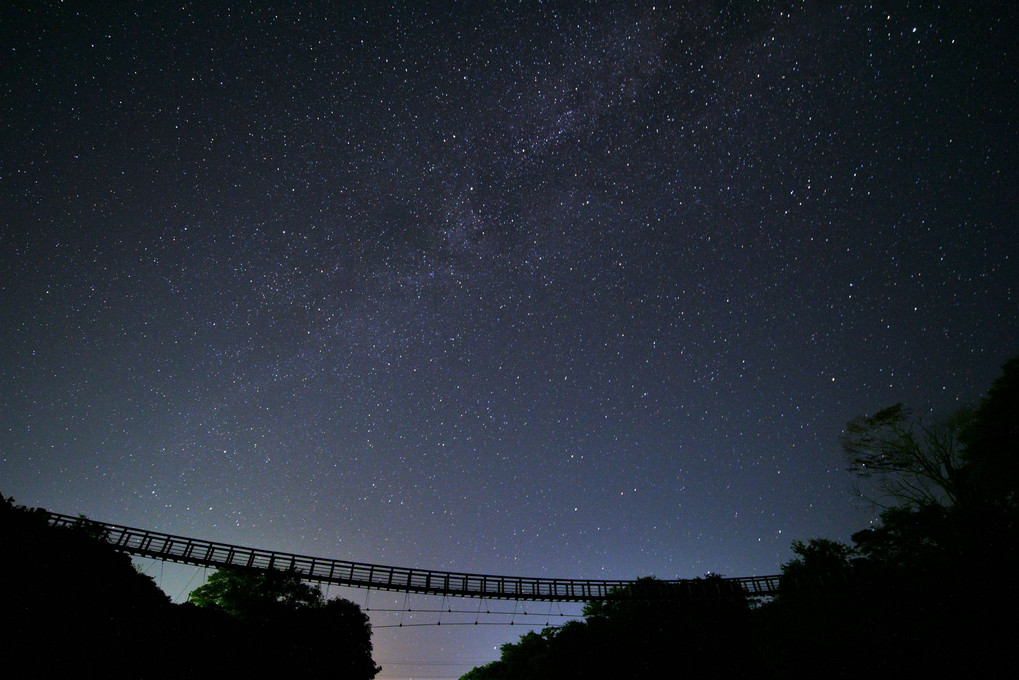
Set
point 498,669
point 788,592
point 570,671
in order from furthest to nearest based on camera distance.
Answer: point 498,669 < point 570,671 < point 788,592

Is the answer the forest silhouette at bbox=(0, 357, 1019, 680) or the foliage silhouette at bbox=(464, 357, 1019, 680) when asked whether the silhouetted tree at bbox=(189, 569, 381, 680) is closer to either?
the forest silhouette at bbox=(0, 357, 1019, 680)

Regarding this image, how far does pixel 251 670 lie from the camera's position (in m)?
21.3

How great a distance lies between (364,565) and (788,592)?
18602 mm

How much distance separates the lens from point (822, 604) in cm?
2130

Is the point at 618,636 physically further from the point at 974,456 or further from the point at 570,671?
the point at 974,456

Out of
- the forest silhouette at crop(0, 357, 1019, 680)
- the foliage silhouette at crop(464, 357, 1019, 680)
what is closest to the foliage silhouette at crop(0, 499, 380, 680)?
the forest silhouette at crop(0, 357, 1019, 680)

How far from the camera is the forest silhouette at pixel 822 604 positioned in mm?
15852

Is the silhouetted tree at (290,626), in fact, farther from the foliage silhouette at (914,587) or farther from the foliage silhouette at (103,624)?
the foliage silhouette at (914,587)

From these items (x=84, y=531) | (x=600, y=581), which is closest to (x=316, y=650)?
(x=84, y=531)

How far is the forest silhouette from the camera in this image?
15852 millimetres

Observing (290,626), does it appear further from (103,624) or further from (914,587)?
(914,587)

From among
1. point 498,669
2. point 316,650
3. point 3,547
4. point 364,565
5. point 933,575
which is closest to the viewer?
point 3,547

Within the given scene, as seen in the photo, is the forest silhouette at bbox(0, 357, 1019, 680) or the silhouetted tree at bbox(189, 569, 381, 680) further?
the silhouetted tree at bbox(189, 569, 381, 680)

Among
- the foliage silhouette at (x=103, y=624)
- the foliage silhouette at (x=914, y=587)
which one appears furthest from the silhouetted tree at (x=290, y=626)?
the foliage silhouette at (x=914, y=587)
